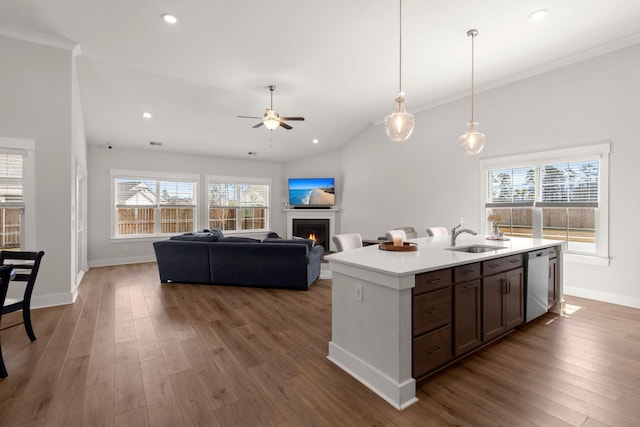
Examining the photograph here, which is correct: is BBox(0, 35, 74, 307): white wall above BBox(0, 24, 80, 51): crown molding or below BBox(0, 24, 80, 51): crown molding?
below

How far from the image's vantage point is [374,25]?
3.36 meters

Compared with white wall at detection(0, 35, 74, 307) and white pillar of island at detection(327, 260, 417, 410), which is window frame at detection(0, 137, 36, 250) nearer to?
white wall at detection(0, 35, 74, 307)

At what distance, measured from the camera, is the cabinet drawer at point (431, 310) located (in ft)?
6.54

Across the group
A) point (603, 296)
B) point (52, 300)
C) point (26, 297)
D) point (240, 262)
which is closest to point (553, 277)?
point (603, 296)

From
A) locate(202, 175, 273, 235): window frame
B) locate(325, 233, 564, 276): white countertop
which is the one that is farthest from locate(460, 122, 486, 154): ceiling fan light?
locate(202, 175, 273, 235): window frame

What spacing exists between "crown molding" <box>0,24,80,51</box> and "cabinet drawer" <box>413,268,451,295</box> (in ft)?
16.4

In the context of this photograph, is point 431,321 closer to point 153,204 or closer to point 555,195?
point 555,195

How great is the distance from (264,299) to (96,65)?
13.7 feet

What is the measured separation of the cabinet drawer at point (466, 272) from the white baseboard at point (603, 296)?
2.99 meters

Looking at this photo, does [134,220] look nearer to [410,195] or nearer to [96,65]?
[96,65]

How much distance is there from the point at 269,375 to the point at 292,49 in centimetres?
378

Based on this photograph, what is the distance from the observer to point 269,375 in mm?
2250

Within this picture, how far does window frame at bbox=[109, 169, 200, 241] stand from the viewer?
675 cm

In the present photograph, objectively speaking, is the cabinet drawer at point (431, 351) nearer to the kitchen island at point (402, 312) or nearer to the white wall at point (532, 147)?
the kitchen island at point (402, 312)
